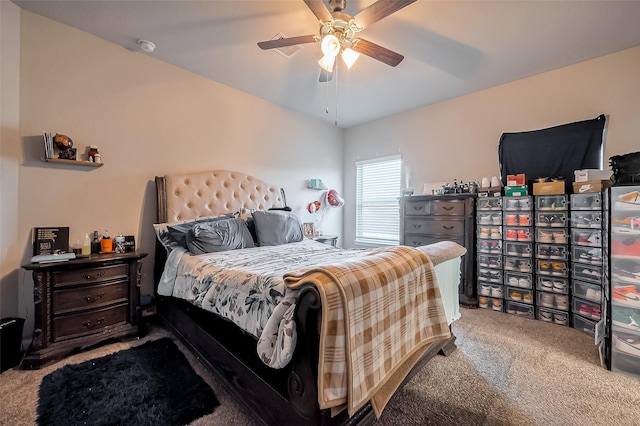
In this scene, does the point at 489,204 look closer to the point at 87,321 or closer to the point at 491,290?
the point at 491,290

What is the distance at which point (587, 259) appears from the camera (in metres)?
2.42

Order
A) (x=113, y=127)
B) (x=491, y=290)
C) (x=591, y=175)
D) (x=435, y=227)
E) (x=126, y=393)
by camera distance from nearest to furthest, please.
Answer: (x=126, y=393), (x=113, y=127), (x=591, y=175), (x=491, y=290), (x=435, y=227)

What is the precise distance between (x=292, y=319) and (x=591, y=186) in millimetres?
3067

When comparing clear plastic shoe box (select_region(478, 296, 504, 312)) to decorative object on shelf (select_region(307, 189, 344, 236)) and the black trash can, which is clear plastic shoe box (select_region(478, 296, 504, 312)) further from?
the black trash can

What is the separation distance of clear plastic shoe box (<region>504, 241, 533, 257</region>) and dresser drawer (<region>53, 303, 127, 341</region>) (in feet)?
12.7

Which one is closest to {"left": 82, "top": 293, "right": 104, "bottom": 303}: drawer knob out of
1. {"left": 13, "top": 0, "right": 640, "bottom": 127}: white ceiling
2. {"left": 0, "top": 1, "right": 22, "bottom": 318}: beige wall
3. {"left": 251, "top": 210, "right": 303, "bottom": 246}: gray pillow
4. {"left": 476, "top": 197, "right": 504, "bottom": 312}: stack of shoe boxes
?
{"left": 0, "top": 1, "right": 22, "bottom": 318}: beige wall

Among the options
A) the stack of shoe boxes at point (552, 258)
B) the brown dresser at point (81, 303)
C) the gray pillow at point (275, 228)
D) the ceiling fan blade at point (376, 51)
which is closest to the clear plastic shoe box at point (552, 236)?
the stack of shoe boxes at point (552, 258)

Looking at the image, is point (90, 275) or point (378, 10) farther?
point (90, 275)

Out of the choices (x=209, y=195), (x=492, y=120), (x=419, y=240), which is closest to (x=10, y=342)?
(x=209, y=195)

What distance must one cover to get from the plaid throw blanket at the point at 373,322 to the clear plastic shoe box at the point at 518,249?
73.6 inches

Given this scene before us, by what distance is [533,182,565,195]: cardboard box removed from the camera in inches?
102

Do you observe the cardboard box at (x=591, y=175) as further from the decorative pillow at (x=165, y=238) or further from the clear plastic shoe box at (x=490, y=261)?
the decorative pillow at (x=165, y=238)

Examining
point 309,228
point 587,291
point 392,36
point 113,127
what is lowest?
point 587,291

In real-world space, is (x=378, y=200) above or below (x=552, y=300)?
above
